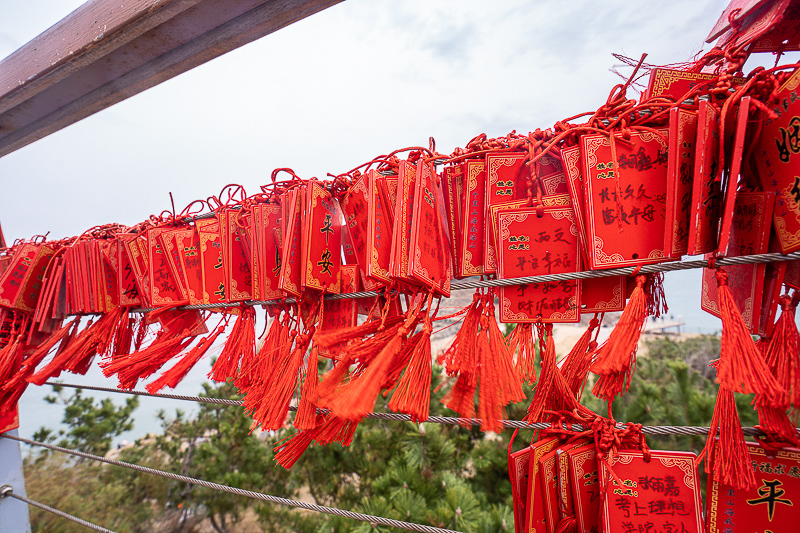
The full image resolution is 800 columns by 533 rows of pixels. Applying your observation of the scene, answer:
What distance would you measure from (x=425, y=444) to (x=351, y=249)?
1588 millimetres

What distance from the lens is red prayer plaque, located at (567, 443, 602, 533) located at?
1.85 ft

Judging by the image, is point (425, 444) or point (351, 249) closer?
point (351, 249)

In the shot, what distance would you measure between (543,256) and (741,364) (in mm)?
251

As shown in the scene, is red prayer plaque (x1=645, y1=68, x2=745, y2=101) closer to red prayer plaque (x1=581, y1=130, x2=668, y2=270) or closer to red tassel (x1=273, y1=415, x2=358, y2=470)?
red prayer plaque (x1=581, y1=130, x2=668, y2=270)

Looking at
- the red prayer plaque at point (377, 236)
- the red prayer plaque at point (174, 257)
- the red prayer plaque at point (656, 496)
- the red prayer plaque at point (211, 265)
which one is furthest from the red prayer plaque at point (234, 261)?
the red prayer plaque at point (656, 496)

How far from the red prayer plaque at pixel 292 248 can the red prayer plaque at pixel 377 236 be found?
0.17m

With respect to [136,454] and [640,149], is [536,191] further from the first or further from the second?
[136,454]

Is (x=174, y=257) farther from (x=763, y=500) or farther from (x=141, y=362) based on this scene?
(x=763, y=500)

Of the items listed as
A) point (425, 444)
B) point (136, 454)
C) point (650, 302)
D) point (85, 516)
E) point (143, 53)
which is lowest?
point (85, 516)

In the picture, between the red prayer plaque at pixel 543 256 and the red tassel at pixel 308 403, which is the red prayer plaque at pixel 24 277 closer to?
the red tassel at pixel 308 403

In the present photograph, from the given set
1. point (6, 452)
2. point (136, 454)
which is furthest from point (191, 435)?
point (6, 452)

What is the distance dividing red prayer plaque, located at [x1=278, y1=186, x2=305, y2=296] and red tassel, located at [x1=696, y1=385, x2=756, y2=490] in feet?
2.07

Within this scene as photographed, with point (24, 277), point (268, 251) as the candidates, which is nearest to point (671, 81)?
point (268, 251)

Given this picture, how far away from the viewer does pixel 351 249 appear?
77 cm
